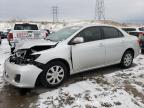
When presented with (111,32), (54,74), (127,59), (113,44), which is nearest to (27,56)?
(54,74)

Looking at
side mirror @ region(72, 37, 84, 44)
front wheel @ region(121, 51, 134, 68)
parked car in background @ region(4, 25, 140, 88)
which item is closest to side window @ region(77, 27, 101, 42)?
parked car in background @ region(4, 25, 140, 88)

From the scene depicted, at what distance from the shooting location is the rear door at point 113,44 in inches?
255

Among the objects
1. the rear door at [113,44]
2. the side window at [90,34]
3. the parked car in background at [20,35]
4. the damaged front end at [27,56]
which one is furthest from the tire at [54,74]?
the parked car in background at [20,35]

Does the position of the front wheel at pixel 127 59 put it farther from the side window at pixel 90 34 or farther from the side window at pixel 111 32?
the side window at pixel 90 34

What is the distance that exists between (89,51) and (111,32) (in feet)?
4.41

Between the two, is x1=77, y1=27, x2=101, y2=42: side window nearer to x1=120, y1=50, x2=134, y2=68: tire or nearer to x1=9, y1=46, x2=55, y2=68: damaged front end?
x1=9, y1=46, x2=55, y2=68: damaged front end

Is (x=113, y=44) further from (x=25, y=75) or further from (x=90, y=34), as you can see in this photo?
(x=25, y=75)

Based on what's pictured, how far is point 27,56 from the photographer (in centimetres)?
506

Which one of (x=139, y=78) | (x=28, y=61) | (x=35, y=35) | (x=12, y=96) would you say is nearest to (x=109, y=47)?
(x=139, y=78)

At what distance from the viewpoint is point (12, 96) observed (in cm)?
487

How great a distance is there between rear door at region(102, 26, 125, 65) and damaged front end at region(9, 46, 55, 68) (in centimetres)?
207

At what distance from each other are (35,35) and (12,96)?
19.8ft

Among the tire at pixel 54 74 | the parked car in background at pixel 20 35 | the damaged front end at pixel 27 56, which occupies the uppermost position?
the parked car in background at pixel 20 35

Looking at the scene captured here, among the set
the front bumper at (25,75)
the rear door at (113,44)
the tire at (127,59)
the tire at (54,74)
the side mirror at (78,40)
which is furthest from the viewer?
the tire at (127,59)
